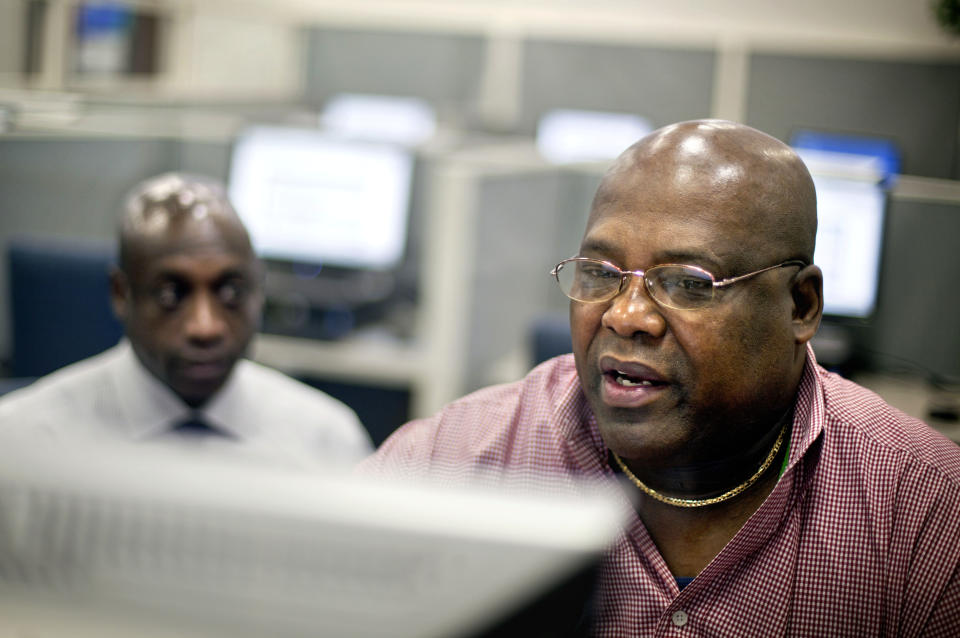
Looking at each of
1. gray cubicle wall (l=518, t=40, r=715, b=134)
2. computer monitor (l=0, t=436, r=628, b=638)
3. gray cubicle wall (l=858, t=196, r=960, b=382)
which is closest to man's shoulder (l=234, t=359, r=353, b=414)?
computer monitor (l=0, t=436, r=628, b=638)

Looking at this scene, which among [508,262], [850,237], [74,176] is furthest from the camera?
[74,176]

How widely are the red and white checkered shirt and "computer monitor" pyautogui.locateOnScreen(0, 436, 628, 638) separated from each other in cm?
47

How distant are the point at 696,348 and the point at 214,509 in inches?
21.8

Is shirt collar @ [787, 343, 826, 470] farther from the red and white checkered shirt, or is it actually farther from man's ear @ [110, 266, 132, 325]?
man's ear @ [110, 266, 132, 325]

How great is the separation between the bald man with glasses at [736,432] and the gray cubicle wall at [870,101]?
3229mm

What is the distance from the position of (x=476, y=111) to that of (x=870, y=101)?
1.51 m

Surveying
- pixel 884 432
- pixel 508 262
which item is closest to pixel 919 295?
pixel 508 262

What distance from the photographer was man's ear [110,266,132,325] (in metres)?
1.46

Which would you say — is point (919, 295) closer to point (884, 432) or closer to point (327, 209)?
point (327, 209)

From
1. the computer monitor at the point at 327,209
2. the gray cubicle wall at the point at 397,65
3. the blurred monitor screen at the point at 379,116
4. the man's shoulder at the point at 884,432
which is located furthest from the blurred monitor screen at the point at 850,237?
the gray cubicle wall at the point at 397,65

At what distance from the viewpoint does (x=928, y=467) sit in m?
0.81

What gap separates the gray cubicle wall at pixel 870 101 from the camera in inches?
151

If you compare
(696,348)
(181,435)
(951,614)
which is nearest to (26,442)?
Answer: (696,348)

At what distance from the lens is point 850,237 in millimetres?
2293
